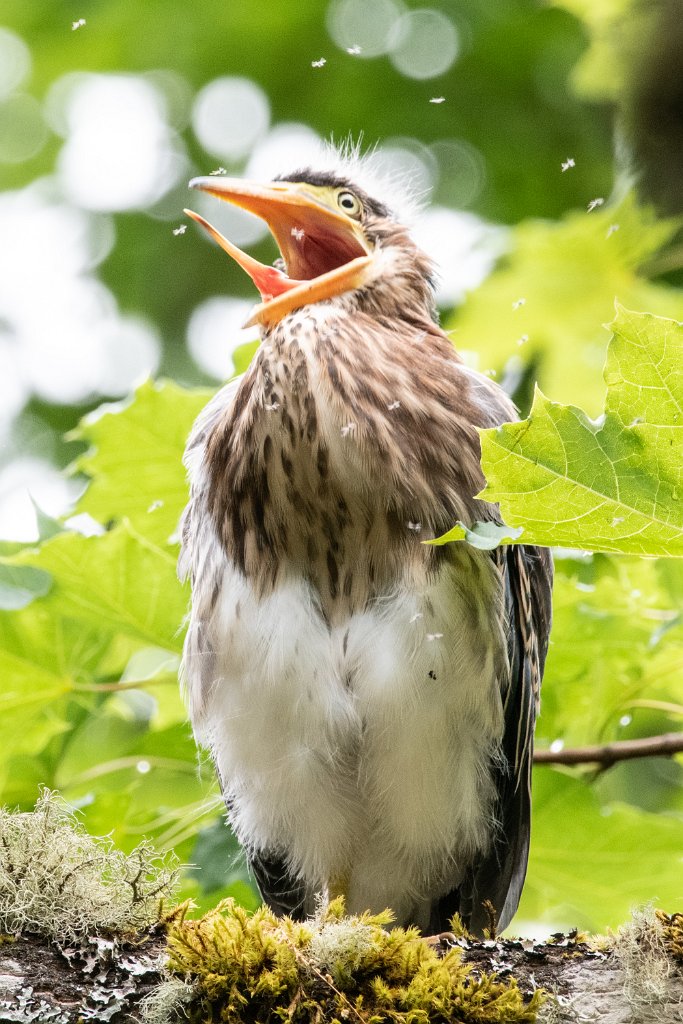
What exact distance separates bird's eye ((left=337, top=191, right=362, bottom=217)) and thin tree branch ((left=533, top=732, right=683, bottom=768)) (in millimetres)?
1362

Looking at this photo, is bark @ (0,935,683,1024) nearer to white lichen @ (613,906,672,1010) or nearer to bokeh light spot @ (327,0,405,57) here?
white lichen @ (613,906,672,1010)

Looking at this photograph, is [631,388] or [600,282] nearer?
[631,388]

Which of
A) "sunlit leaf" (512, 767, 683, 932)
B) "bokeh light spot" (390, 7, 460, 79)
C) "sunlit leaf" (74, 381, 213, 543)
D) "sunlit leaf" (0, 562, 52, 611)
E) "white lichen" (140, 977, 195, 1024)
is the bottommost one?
"sunlit leaf" (512, 767, 683, 932)

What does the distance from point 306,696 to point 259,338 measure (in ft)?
2.78

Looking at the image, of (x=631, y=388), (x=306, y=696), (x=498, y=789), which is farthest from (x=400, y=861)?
(x=631, y=388)

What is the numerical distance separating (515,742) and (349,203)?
132cm

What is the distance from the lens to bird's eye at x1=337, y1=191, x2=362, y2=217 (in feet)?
8.68

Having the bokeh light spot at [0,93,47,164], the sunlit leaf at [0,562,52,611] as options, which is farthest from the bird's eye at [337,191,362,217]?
the bokeh light spot at [0,93,47,164]

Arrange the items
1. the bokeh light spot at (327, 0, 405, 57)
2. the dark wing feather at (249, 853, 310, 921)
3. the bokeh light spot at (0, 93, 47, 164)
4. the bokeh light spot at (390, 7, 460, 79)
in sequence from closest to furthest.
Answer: the dark wing feather at (249, 853, 310, 921) → the bokeh light spot at (327, 0, 405, 57) → the bokeh light spot at (390, 7, 460, 79) → the bokeh light spot at (0, 93, 47, 164)

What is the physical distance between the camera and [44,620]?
8.10 ft

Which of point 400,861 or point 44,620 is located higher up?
point 44,620

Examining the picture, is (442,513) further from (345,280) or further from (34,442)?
(34,442)

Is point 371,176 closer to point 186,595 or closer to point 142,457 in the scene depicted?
point 142,457

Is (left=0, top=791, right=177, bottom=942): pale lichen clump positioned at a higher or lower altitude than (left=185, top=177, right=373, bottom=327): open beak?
lower
